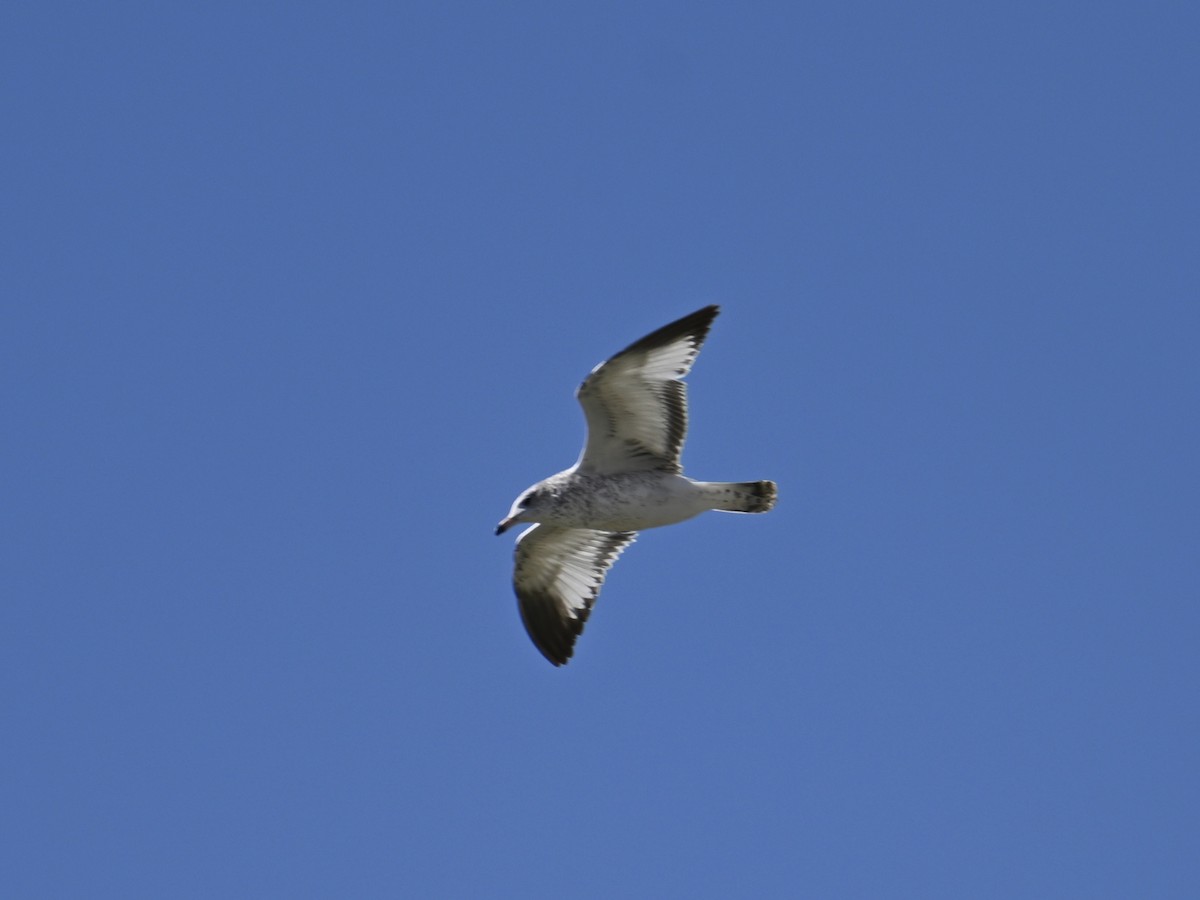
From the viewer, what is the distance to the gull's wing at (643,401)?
13.5 meters

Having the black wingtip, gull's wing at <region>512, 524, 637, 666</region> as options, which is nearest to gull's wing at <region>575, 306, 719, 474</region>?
the black wingtip

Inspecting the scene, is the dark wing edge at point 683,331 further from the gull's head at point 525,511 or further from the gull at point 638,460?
the gull's head at point 525,511

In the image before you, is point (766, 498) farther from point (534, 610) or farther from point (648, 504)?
point (534, 610)

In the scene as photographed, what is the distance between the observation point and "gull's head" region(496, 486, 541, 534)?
1398 centimetres

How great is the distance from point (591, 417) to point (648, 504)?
0.84m

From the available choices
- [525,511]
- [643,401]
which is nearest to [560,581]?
[525,511]

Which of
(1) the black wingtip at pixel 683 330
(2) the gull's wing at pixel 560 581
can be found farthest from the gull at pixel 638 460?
(2) the gull's wing at pixel 560 581

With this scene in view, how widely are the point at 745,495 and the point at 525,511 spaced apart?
1801 mm

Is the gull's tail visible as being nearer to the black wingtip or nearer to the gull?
the gull

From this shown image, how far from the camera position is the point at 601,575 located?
15.6 metres

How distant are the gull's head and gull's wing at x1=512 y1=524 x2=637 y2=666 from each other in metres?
1.41

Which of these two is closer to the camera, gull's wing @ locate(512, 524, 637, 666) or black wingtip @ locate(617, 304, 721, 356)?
black wingtip @ locate(617, 304, 721, 356)

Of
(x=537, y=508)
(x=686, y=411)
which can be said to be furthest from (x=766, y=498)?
(x=537, y=508)

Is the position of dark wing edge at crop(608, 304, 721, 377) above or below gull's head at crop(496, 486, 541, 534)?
above
